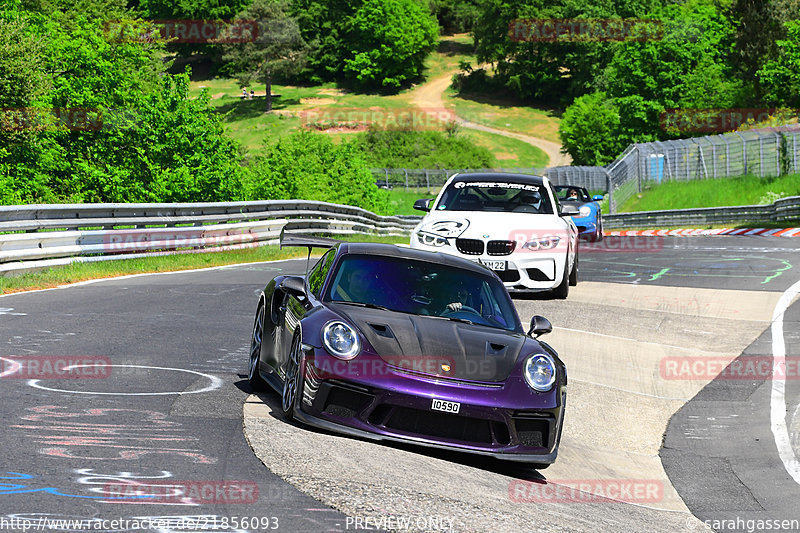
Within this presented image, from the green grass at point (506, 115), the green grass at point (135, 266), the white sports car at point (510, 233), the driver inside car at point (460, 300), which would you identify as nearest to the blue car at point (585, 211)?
the green grass at point (135, 266)

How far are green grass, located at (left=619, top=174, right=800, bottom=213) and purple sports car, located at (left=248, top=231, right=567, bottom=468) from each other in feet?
136

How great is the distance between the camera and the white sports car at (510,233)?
1414 cm

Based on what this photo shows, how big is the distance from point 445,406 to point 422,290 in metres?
1.51

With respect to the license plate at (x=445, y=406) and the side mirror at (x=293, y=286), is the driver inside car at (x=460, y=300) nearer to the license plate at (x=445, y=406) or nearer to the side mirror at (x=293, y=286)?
the side mirror at (x=293, y=286)

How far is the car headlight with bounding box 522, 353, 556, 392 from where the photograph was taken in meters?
6.75

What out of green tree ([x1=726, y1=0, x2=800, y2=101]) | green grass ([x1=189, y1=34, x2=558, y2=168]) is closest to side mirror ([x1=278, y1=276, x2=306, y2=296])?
green tree ([x1=726, y1=0, x2=800, y2=101])

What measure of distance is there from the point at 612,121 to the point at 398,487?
8792cm

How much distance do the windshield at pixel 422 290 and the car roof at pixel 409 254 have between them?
56 mm

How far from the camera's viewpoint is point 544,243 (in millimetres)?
14297

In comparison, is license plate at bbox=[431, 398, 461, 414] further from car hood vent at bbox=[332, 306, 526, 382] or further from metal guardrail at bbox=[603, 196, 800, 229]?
metal guardrail at bbox=[603, 196, 800, 229]

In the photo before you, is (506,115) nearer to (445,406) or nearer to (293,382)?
(293,382)

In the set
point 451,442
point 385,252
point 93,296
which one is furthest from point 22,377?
point 93,296

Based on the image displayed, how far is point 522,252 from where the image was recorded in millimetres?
14125

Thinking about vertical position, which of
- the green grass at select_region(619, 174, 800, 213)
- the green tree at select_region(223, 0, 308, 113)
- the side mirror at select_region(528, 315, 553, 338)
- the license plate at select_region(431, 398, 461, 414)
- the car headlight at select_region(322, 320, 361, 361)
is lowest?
the green grass at select_region(619, 174, 800, 213)
